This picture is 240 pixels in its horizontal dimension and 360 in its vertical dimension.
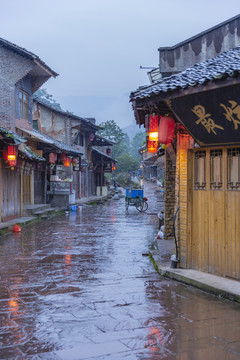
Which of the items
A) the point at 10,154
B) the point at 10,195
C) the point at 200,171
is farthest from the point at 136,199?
the point at 200,171

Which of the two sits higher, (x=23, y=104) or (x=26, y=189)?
(x=23, y=104)

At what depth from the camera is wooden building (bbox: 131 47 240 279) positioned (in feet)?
22.1

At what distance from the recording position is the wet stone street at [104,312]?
4.71 metres

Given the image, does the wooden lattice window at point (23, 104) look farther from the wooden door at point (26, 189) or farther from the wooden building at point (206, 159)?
the wooden building at point (206, 159)

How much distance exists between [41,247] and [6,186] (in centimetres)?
609

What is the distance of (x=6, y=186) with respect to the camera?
1759 cm

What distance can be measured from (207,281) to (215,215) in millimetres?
1307

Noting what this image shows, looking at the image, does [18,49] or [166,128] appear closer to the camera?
[166,128]

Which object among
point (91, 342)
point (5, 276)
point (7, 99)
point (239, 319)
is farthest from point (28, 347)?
point (7, 99)

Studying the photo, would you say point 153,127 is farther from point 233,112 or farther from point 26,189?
point 26,189

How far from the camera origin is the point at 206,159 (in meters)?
7.95

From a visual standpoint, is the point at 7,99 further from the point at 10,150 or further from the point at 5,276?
Result: the point at 5,276

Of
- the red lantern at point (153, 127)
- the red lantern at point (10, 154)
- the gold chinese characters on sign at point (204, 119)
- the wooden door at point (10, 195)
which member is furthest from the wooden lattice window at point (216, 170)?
the wooden door at point (10, 195)

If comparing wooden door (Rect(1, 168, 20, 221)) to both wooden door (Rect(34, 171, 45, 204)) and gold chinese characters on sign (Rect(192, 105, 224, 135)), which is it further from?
gold chinese characters on sign (Rect(192, 105, 224, 135))
